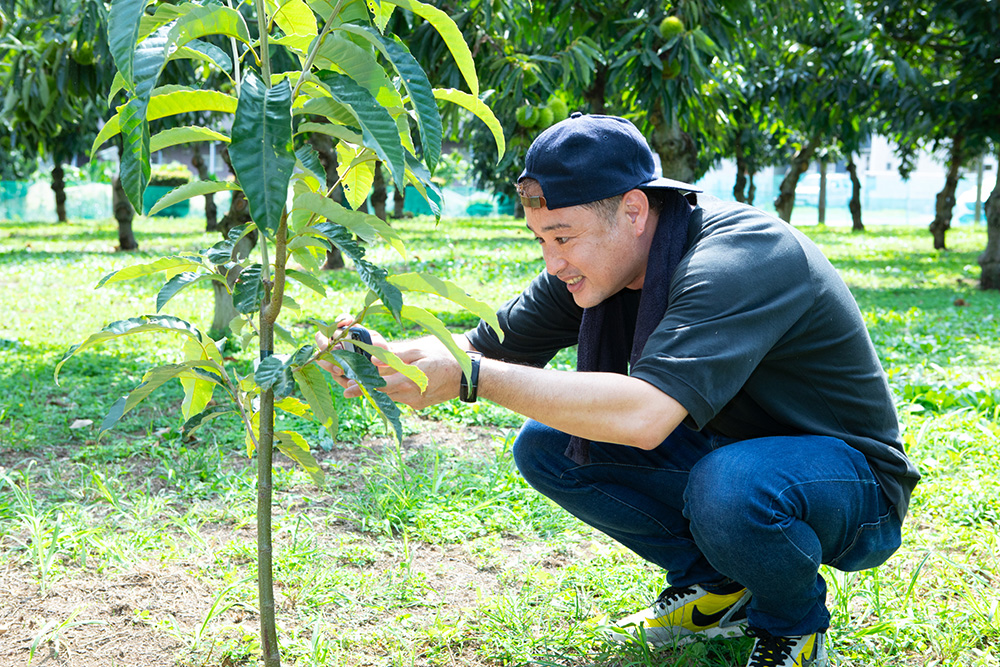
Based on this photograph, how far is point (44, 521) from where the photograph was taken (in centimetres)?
256

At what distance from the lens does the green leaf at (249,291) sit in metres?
1.44

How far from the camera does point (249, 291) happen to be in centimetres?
A: 145

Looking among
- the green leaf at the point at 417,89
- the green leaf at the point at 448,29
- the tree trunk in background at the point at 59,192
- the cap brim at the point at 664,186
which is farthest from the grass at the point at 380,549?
the tree trunk in background at the point at 59,192

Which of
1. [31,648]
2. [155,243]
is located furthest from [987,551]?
[155,243]

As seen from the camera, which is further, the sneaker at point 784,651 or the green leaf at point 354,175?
the sneaker at point 784,651

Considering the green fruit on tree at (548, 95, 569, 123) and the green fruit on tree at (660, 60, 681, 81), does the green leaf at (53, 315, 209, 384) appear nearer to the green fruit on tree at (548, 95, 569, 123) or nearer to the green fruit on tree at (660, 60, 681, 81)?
the green fruit on tree at (548, 95, 569, 123)

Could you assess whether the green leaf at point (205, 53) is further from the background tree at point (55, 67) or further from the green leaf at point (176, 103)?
the background tree at point (55, 67)

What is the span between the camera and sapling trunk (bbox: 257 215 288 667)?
4.68 feet

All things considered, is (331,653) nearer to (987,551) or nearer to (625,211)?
(625,211)

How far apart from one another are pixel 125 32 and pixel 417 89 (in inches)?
15.7

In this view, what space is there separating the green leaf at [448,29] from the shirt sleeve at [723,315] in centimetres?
58

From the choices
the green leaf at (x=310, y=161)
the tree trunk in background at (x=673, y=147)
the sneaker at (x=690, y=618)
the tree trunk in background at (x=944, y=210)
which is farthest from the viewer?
the tree trunk in background at (x=944, y=210)

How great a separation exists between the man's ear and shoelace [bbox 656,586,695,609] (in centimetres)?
89

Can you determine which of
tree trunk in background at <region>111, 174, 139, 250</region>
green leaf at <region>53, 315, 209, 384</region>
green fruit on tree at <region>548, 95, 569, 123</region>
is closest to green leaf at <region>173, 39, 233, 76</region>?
green leaf at <region>53, 315, 209, 384</region>
